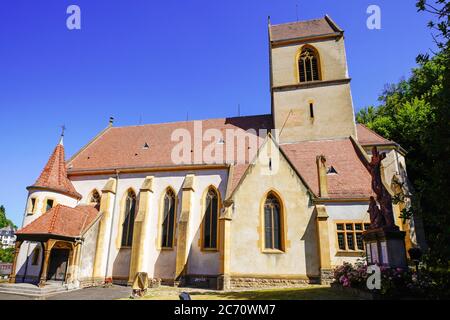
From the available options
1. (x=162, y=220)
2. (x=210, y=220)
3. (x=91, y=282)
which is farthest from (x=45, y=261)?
(x=210, y=220)

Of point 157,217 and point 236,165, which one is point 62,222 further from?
point 236,165

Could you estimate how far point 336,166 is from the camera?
1950 cm

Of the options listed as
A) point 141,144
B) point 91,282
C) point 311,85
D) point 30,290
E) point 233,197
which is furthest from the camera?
point 141,144

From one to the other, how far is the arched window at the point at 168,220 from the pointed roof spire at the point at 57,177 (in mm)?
7117

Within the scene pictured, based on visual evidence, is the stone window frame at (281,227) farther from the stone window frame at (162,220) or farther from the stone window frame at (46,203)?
the stone window frame at (46,203)

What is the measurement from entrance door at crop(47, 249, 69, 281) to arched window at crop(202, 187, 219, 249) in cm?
910

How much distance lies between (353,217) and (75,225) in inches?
695

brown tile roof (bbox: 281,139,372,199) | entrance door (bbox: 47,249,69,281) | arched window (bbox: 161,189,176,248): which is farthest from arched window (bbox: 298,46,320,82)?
entrance door (bbox: 47,249,69,281)

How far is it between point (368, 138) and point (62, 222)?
22.0 m

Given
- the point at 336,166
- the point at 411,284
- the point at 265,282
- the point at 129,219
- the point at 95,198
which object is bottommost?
the point at 265,282

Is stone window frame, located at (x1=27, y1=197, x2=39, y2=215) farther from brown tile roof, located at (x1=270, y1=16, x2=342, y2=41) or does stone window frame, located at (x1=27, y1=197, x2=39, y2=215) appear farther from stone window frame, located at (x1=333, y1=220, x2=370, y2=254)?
brown tile roof, located at (x1=270, y1=16, x2=342, y2=41)

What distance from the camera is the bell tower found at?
74.1 ft

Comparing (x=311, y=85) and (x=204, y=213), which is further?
(x=311, y=85)

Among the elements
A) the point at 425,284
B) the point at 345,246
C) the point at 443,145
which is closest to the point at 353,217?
the point at 345,246
